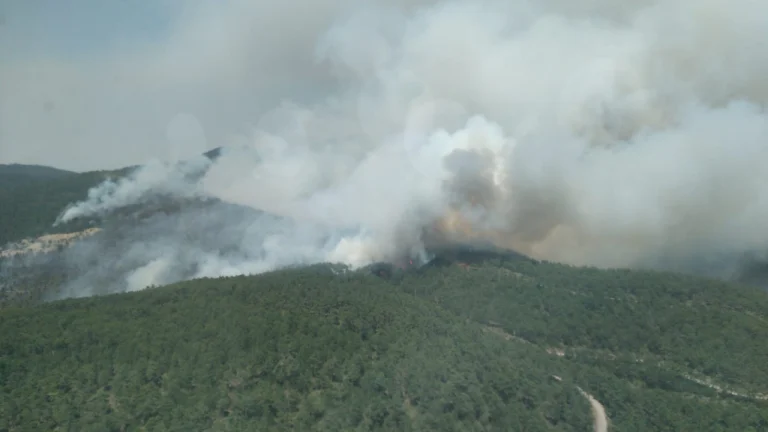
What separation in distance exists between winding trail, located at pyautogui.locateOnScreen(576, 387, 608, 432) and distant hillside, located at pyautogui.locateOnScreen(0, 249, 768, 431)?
3.06 feet

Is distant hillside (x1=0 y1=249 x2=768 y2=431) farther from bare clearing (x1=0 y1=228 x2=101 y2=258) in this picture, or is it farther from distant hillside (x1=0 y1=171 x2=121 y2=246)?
distant hillside (x1=0 y1=171 x2=121 y2=246)

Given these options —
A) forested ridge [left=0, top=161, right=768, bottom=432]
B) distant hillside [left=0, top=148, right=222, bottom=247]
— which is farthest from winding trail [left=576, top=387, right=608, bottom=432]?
distant hillside [left=0, top=148, right=222, bottom=247]

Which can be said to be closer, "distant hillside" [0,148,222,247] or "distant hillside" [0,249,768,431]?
"distant hillside" [0,249,768,431]

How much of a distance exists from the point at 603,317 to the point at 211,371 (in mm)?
67970

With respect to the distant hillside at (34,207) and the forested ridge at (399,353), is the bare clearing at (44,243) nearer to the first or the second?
the distant hillside at (34,207)

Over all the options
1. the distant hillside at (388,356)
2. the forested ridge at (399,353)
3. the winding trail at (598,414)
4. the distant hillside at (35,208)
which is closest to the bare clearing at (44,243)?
the distant hillside at (35,208)

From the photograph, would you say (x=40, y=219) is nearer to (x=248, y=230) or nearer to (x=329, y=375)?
(x=248, y=230)

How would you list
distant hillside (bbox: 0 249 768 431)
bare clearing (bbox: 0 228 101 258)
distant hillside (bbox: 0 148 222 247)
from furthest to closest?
1. distant hillside (bbox: 0 148 222 247)
2. bare clearing (bbox: 0 228 101 258)
3. distant hillside (bbox: 0 249 768 431)

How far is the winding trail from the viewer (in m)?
81.7

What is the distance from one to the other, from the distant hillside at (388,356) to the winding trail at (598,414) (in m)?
0.93

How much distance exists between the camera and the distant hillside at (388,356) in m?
65.5

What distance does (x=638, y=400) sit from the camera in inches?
3460

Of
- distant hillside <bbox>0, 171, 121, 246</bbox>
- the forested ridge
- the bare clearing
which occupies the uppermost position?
distant hillside <bbox>0, 171, 121, 246</bbox>

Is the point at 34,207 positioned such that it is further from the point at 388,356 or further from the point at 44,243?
the point at 388,356
